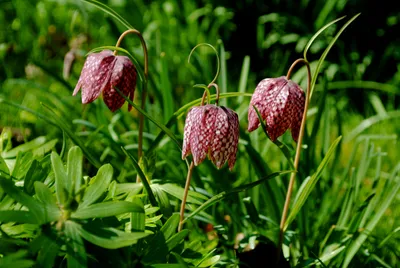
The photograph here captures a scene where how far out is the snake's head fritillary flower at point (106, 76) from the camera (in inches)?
51.9

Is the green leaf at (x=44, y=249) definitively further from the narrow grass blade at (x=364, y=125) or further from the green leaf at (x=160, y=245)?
the narrow grass blade at (x=364, y=125)

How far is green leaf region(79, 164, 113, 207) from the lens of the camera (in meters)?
1.09

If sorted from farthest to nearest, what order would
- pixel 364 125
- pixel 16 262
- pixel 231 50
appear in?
pixel 231 50, pixel 364 125, pixel 16 262

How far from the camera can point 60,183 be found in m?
1.10

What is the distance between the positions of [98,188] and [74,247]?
14 cm

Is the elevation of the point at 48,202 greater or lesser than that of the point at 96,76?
lesser

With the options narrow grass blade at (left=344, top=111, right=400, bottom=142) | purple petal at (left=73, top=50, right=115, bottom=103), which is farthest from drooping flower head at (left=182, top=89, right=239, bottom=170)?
narrow grass blade at (left=344, top=111, right=400, bottom=142)

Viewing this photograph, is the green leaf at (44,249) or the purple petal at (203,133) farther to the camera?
the purple petal at (203,133)

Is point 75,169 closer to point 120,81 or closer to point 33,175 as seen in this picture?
point 33,175

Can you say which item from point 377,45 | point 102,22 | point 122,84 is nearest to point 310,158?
point 122,84

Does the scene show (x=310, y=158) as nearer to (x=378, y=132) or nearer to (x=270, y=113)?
(x=270, y=113)

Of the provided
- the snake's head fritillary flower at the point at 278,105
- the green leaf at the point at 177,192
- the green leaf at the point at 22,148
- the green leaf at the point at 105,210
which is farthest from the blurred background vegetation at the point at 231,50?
the green leaf at the point at 105,210

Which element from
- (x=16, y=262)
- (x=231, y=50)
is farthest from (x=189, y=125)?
(x=231, y=50)

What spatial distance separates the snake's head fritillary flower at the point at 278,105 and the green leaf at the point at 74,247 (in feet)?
1.60
